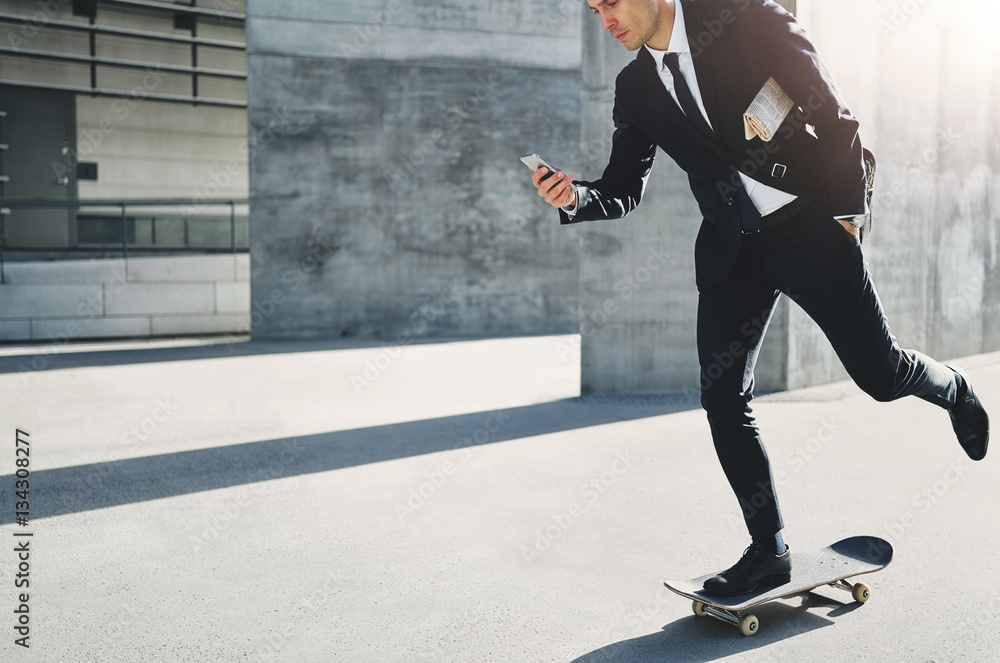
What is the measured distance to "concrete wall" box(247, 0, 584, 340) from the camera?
12.1m

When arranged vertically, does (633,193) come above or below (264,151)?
below

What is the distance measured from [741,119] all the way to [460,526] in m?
2.08

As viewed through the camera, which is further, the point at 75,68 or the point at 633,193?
the point at 75,68

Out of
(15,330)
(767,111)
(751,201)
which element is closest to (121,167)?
(15,330)

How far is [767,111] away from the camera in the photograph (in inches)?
88.9

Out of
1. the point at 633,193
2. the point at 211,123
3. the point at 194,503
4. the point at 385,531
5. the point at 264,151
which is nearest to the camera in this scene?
the point at 633,193

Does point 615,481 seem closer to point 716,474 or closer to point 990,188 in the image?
point 716,474

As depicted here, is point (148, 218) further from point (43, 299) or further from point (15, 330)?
point (15, 330)

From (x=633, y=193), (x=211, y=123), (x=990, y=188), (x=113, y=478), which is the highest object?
(x=211, y=123)

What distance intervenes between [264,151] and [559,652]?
35.8 ft

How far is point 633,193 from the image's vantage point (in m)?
2.88

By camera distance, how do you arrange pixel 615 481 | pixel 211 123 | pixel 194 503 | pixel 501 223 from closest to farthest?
pixel 194 503 < pixel 615 481 < pixel 501 223 < pixel 211 123

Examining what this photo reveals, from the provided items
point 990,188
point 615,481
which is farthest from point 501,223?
point 615,481

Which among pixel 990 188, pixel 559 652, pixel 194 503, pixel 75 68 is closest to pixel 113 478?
pixel 194 503
